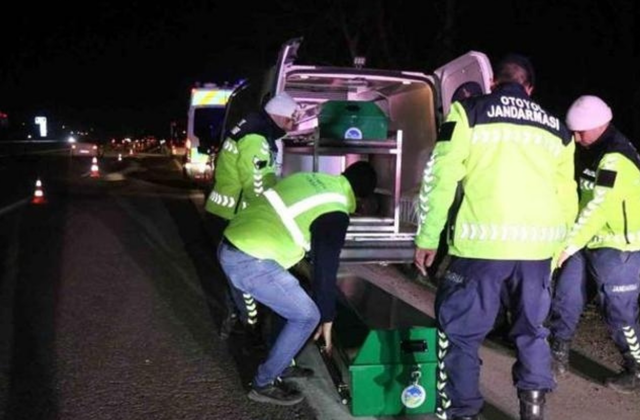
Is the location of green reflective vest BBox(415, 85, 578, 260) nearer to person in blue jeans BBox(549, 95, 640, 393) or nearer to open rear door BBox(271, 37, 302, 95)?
person in blue jeans BBox(549, 95, 640, 393)

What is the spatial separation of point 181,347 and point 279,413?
1.45 m

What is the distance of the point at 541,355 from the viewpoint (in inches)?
135

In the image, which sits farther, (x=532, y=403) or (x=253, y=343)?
(x=253, y=343)

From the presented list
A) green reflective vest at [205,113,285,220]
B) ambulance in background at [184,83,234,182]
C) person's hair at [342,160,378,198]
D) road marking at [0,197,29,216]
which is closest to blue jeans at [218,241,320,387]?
person's hair at [342,160,378,198]

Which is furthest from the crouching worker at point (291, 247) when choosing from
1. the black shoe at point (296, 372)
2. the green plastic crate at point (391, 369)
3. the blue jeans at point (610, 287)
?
the blue jeans at point (610, 287)

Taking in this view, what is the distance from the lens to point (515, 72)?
3486 millimetres

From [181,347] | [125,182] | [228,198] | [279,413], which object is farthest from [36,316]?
[125,182]

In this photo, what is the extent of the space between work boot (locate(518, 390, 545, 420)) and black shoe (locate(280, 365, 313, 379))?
1.69 metres

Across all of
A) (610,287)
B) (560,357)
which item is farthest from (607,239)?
(560,357)

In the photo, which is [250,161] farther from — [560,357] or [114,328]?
[560,357]

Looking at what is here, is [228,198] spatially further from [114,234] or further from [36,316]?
[114,234]

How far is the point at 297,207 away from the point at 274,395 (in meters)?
1.15

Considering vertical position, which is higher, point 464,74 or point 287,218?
point 464,74

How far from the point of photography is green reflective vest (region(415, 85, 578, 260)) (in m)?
3.28
